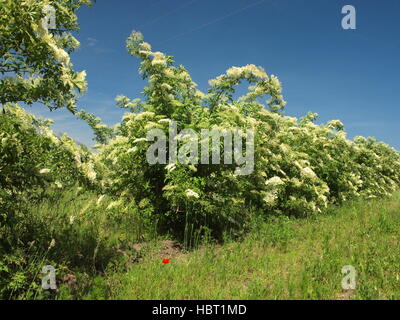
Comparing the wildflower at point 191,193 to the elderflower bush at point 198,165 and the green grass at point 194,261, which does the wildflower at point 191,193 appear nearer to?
the elderflower bush at point 198,165

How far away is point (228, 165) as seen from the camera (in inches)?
272

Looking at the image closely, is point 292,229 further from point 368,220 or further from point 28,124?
point 28,124

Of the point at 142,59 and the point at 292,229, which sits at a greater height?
the point at 142,59

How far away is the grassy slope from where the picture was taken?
4305mm

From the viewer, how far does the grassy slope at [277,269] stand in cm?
430

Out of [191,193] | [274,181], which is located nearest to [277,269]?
[191,193]

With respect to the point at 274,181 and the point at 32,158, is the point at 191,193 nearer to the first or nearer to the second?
the point at 32,158

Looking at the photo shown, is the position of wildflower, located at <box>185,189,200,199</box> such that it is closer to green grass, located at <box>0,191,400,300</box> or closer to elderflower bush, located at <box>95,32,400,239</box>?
elderflower bush, located at <box>95,32,400,239</box>

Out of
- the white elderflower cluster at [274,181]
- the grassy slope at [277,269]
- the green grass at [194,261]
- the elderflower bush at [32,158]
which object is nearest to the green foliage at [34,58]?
the elderflower bush at [32,158]

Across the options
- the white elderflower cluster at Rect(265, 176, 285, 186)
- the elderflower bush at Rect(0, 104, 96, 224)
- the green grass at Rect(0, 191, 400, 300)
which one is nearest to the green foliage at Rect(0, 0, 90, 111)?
the elderflower bush at Rect(0, 104, 96, 224)

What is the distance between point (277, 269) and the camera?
5.09 m
